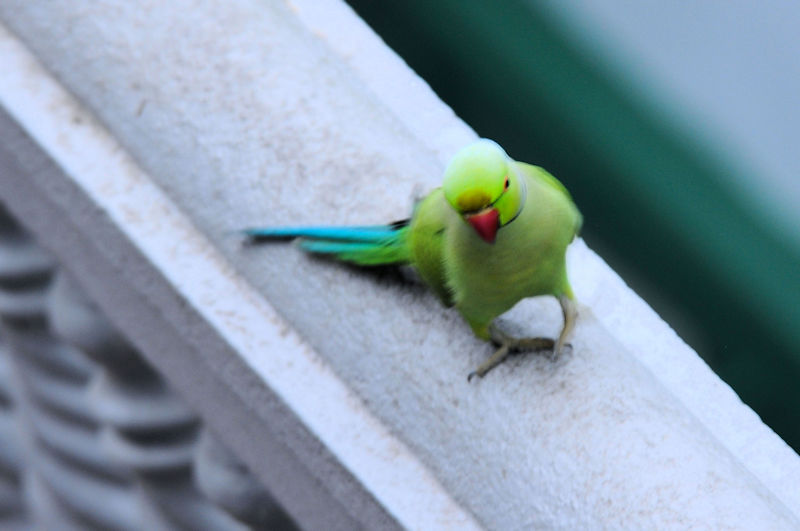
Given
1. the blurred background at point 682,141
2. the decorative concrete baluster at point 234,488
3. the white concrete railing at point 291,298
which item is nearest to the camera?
the white concrete railing at point 291,298

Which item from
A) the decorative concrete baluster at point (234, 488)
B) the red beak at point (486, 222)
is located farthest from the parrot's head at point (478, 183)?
the decorative concrete baluster at point (234, 488)

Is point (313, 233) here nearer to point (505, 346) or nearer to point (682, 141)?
point (505, 346)

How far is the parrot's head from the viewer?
2.28 ft

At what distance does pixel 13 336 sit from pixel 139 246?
26cm

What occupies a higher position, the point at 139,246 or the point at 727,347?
the point at 139,246

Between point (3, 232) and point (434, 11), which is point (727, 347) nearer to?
point (434, 11)

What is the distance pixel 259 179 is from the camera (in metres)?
0.69

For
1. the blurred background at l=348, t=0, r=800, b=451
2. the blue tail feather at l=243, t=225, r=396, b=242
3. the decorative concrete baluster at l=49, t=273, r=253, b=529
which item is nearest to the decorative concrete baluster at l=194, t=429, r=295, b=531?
the decorative concrete baluster at l=49, t=273, r=253, b=529

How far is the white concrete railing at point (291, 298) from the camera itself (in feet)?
2.03

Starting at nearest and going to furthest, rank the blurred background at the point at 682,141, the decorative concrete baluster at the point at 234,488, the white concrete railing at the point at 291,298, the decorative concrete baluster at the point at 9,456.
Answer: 1. the white concrete railing at the point at 291,298
2. the decorative concrete baluster at the point at 234,488
3. the decorative concrete baluster at the point at 9,456
4. the blurred background at the point at 682,141

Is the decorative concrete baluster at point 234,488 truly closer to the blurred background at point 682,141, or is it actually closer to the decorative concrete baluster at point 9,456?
the decorative concrete baluster at point 9,456

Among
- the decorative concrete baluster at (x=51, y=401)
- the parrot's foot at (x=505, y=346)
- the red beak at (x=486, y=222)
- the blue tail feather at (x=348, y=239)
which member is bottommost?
the decorative concrete baluster at (x=51, y=401)

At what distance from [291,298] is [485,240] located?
18 cm

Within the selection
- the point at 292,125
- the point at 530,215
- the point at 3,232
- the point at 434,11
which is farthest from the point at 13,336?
the point at 434,11
